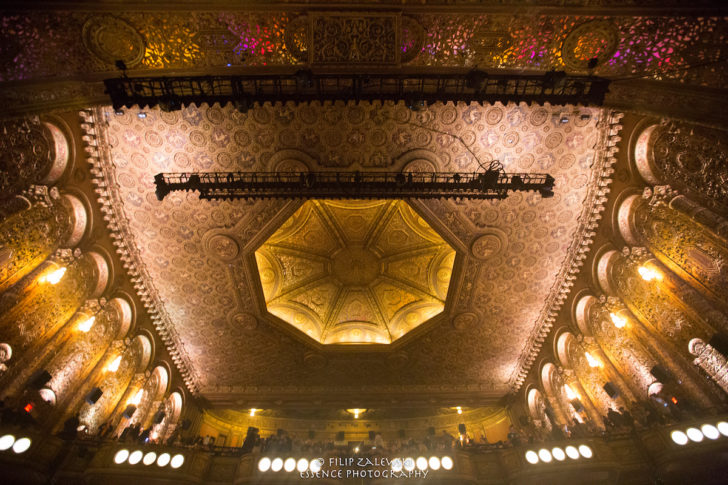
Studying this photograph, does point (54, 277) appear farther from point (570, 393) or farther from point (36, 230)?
point (570, 393)

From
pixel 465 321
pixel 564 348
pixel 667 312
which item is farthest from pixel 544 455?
pixel 667 312

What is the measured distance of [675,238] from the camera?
675 cm

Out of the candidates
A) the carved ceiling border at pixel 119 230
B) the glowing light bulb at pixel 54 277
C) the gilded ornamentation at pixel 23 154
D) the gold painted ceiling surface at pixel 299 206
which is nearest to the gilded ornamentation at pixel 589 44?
the gold painted ceiling surface at pixel 299 206

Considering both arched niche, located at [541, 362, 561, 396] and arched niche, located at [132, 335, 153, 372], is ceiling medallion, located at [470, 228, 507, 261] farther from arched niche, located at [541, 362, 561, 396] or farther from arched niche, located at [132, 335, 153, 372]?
arched niche, located at [132, 335, 153, 372]

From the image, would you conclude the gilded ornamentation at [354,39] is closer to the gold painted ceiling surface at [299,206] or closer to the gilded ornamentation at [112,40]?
the gold painted ceiling surface at [299,206]

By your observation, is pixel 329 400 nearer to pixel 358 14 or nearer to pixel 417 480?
pixel 417 480

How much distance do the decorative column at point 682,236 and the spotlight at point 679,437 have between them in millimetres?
2870

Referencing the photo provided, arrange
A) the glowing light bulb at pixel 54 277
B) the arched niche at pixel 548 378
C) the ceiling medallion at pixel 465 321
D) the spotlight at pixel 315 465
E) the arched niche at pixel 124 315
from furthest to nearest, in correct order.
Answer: the arched niche at pixel 548 378 → the ceiling medallion at pixel 465 321 → the arched niche at pixel 124 315 → the spotlight at pixel 315 465 → the glowing light bulb at pixel 54 277

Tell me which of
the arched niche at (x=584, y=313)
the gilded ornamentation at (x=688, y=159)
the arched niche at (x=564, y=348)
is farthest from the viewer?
the arched niche at (x=564, y=348)

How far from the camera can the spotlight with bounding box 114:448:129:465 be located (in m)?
7.12

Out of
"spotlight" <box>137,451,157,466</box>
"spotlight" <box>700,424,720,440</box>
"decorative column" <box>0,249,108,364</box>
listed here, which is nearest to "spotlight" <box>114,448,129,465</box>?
"spotlight" <box>137,451,157,466</box>

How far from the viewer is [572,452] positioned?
7484 mm

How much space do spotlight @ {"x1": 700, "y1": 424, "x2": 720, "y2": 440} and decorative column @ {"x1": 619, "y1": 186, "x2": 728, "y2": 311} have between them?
2.49 metres

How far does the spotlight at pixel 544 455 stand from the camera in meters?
7.56
